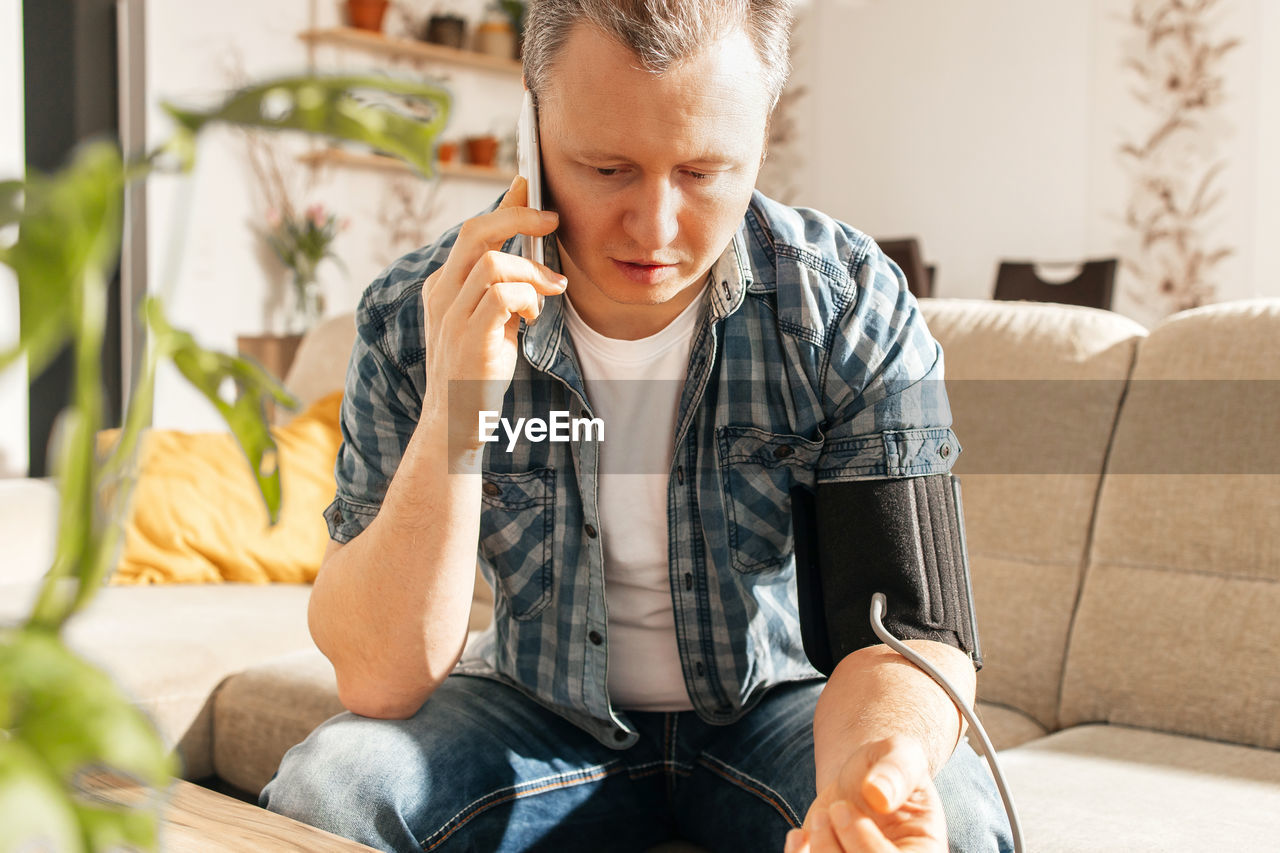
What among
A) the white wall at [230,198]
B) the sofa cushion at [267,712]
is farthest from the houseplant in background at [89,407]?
the white wall at [230,198]

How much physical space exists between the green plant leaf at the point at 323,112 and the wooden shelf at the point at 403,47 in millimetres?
4022

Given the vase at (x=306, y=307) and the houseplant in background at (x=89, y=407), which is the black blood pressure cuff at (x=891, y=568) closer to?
the houseplant in background at (x=89, y=407)

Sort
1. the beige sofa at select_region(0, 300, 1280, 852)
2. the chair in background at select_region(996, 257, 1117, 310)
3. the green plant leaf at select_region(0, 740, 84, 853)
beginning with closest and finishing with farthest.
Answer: the green plant leaf at select_region(0, 740, 84, 853)
the beige sofa at select_region(0, 300, 1280, 852)
the chair in background at select_region(996, 257, 1117, 310)

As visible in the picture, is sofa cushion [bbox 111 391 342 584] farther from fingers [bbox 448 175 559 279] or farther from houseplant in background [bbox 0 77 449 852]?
houseplant in background [bbox 0 77 449 852]

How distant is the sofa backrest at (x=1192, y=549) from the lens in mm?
1379

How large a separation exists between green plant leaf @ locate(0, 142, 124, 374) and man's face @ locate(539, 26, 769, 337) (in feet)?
2.16

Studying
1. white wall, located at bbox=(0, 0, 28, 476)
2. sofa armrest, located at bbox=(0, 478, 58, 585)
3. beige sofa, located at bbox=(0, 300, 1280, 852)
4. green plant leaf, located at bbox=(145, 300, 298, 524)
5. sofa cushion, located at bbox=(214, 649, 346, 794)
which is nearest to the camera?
green plant leaf, located at bbox=(145, 300, 298, 524)

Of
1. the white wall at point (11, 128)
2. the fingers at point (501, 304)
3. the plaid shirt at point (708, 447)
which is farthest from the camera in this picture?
the white wall at point (11, 128)

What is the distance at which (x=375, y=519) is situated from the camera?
1.07 metres

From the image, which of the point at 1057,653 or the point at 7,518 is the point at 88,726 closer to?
the point at 1057,653

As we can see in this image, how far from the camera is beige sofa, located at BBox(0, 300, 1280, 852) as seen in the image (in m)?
1.35

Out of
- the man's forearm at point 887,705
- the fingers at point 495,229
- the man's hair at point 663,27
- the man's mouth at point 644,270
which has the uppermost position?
the man's hair at point 663,27

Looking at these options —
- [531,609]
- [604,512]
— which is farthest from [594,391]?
[531,609]

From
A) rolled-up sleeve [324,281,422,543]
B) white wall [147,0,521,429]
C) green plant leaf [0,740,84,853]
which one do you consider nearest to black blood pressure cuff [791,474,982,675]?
rolled-up sleeve [324,281,422,543]
